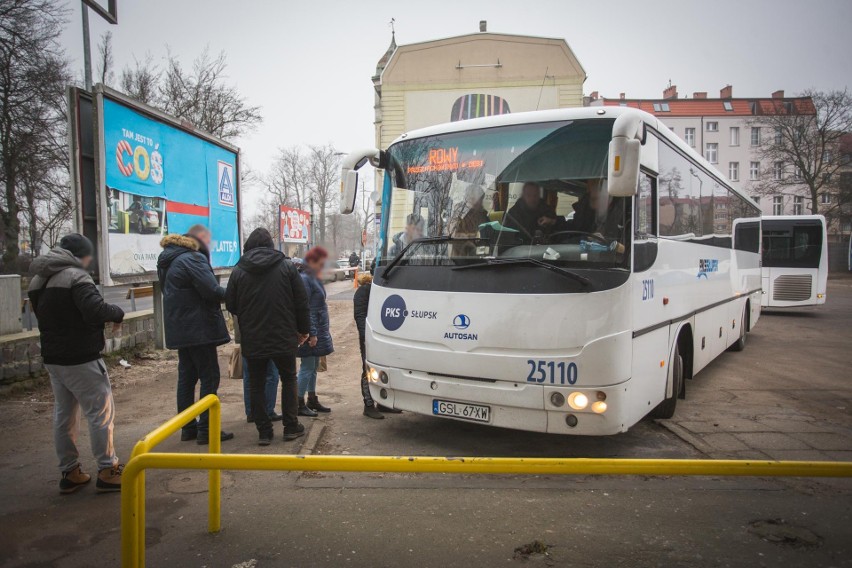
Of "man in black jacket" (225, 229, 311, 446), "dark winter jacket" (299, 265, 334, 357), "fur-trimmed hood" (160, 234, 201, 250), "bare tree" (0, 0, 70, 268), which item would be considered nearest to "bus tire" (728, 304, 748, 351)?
"dark winter jacket" (299, 265, 334, 357)

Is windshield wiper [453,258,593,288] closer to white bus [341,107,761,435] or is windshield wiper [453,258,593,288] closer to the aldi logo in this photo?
white bus [341,107,761,435]

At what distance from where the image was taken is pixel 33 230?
71.6ft

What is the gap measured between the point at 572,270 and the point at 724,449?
7.83 feet

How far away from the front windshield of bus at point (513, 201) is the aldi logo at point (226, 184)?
6932 mm

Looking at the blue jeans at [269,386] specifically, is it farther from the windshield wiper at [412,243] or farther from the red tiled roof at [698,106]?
the red tiled roof at [698,106]

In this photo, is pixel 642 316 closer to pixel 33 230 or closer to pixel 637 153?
pixel 637 153

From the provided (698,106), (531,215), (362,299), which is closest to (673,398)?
(531,215)

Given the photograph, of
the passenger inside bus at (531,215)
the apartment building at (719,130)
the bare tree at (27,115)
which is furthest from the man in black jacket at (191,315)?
the apartment building at (719,130)

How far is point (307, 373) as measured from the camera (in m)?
6.29

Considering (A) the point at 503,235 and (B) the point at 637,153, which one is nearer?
(B) the point at 637,153

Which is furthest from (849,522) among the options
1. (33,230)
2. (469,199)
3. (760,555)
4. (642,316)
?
(33,230)

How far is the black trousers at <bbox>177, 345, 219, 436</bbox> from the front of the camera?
17.0ft

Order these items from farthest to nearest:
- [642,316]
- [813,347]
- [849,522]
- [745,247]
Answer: [813,347]
[745,247]
[642,316]
[849,522]

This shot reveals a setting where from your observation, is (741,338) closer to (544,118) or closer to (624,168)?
(544,118)
